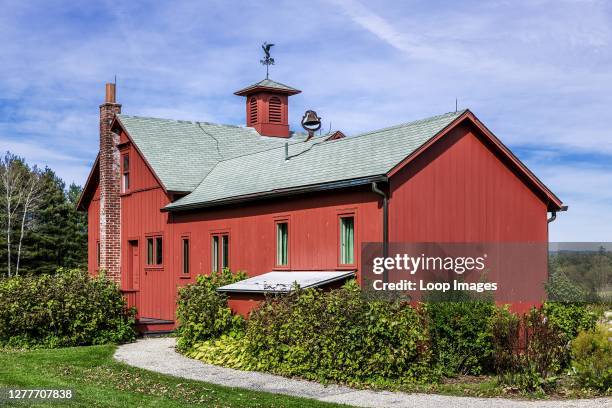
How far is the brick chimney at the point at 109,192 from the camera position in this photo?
94.2ft

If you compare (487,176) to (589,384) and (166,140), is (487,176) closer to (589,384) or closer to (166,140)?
(589,384)

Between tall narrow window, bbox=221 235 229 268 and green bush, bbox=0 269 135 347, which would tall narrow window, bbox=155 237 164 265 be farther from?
green bush, bbox=0 269 135 347

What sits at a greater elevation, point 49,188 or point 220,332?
point 49,188

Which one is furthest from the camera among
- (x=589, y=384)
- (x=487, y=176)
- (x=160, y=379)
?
(x=487, y=176)

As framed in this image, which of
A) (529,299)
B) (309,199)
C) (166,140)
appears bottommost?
(529,299)

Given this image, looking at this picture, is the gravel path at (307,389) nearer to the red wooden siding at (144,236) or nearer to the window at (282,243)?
the window at (282,243)

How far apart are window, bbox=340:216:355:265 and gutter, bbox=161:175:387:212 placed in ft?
2.71

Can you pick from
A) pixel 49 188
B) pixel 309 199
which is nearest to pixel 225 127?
pixel 309 199

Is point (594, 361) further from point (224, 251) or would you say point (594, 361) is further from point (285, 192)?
point (224, 251)

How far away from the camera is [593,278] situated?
62.7 feet

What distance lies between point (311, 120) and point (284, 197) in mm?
4518

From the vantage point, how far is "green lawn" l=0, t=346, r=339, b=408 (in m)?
12.3

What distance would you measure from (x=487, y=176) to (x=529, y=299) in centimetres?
300

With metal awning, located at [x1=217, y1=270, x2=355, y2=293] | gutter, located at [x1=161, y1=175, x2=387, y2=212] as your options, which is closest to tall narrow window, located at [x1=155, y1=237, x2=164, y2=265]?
gutter, located at [x1=161, y1=175, x2=387, y2=212]
